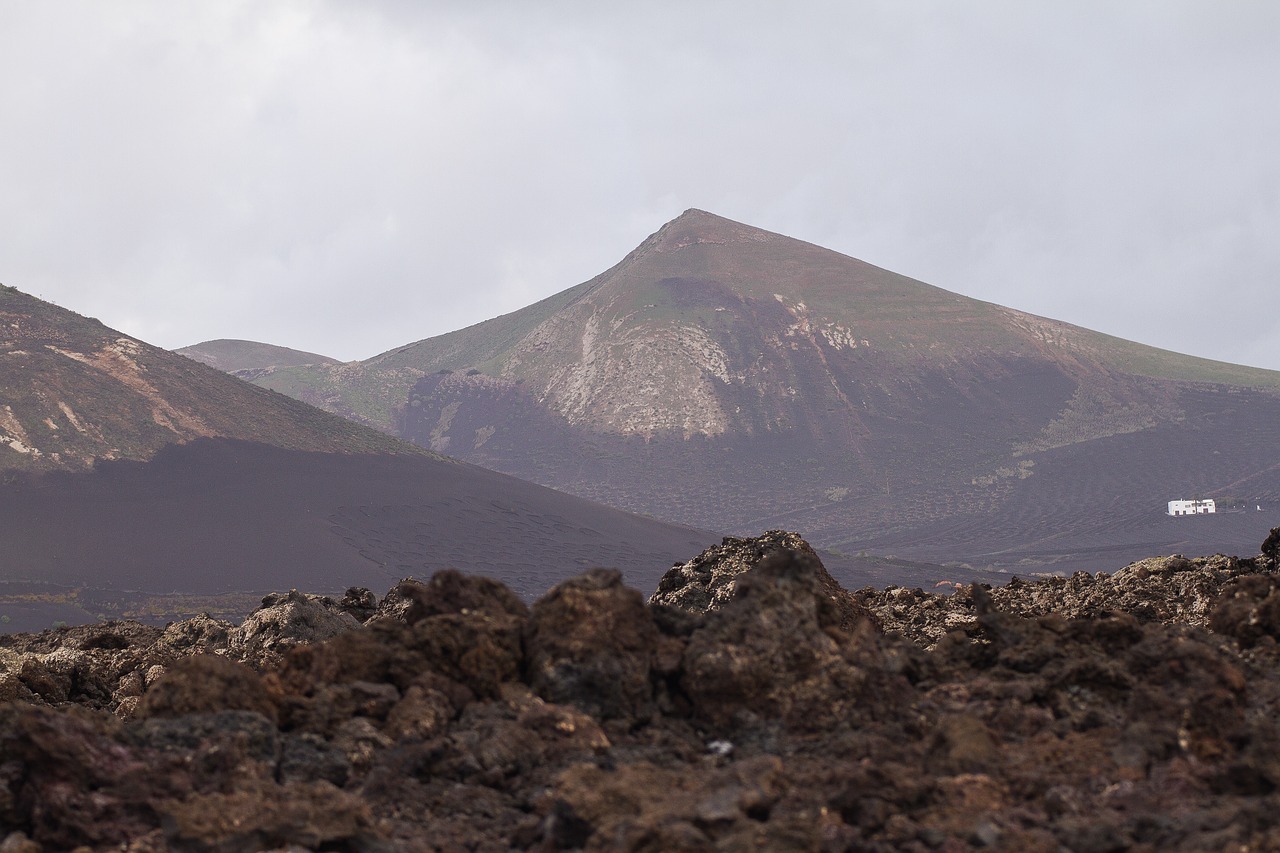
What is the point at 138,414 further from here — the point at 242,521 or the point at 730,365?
the point at 730,365

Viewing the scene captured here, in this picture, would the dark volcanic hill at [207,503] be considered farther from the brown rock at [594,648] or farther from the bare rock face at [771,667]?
the bare rock face at [771,667]

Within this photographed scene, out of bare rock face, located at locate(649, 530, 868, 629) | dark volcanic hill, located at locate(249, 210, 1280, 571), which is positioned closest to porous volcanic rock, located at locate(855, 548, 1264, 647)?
bare rock face, located at locate(649, 530, 868, 629)

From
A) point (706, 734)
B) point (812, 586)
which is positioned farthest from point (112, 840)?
point (812, 586)

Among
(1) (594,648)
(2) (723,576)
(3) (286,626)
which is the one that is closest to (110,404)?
(3) (286,626)

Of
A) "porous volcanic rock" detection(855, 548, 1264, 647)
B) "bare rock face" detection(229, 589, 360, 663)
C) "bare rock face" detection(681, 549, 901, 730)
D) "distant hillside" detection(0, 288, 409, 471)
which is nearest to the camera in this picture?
"bare rock face" detection(681, 549, 901, 730)

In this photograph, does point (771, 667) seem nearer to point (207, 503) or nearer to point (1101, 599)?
point (1101, 599)

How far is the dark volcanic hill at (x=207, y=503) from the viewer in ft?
200

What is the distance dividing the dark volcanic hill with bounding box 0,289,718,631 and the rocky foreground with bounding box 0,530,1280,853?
4791cm

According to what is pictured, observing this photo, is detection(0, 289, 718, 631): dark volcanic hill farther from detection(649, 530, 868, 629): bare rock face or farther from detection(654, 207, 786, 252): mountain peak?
detection(654, 207, 786, 252): mountain peak

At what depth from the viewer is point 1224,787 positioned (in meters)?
5.42

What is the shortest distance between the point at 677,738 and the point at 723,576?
19.7ft

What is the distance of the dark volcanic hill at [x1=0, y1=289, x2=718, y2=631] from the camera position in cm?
6097

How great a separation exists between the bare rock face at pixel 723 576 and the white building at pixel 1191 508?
9763 centimetres

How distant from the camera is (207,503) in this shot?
7062 cm
